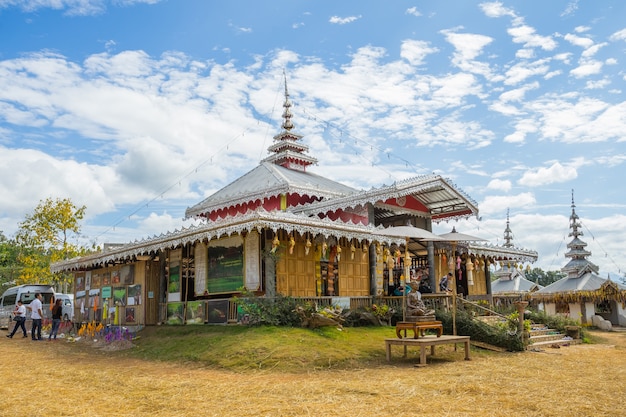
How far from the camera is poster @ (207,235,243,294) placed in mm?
16469

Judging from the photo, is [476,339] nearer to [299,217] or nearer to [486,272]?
[299,217]

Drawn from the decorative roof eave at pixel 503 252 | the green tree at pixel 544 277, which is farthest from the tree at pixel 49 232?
the green tree at pixel 544 277

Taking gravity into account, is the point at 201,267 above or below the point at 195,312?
above

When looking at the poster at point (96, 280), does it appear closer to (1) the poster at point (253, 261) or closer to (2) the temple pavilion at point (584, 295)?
(1) the poster at point (253, 261)

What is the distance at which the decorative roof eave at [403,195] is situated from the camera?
61.7 ft

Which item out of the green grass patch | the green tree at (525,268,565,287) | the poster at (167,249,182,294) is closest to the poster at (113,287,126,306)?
the poster at (167,249,182,294)

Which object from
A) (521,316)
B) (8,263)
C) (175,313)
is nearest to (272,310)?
(175,313)

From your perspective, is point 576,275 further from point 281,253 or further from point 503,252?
point 281,253

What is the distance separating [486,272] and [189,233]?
1514cm

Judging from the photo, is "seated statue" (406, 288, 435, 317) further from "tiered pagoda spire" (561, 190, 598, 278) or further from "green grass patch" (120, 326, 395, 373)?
"tiered pagoda spire" (561, 190, 598, 278)

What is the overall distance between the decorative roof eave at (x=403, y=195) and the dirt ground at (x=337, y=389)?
22.3ft

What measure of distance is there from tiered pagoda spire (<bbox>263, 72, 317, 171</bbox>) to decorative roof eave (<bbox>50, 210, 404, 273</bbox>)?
925 cm

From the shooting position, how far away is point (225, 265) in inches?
667

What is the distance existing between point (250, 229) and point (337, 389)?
250 inches
